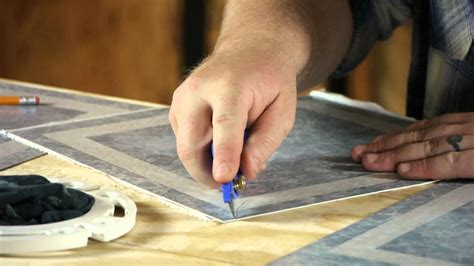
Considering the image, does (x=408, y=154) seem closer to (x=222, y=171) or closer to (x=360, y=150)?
(x=360, y=150)

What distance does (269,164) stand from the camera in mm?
1040

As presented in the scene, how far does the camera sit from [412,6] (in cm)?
144

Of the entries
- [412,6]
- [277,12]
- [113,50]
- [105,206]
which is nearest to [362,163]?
[277,12]

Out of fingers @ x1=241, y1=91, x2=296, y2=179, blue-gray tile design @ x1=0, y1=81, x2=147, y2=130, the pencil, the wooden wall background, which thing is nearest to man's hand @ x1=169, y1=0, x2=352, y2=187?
fingers @ x1=241, y1=91, x2=296, y2=179

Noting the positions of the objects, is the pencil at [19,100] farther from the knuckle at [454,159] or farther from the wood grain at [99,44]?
the wood grain at [99,44]

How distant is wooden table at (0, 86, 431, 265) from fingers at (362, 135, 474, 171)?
0.09 meters

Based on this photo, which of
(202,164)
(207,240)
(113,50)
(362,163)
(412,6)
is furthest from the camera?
(113,50)

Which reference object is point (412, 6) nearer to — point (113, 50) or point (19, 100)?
point (19, 100)

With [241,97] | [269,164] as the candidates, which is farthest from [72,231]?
[269,164]

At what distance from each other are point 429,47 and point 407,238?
727 millimetres

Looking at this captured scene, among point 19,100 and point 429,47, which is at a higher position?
point 429,47

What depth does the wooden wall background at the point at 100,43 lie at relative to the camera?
9.07 ft

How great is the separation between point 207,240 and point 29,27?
235cm

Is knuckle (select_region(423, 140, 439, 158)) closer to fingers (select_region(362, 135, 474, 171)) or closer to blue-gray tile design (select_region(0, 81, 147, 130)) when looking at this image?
fingers (select_region(362, 135, 474, 171))
